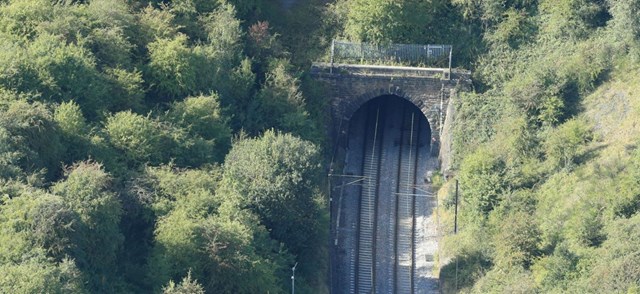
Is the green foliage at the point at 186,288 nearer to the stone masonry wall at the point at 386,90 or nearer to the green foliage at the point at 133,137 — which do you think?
the green foliage at the point at 133,137

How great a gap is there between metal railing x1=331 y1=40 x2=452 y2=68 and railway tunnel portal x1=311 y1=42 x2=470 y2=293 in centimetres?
92

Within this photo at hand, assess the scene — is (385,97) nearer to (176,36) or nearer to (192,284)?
(176,36)

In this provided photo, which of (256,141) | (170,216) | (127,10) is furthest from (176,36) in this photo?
(170,216)

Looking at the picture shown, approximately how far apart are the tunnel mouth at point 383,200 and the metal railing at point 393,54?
192 inches

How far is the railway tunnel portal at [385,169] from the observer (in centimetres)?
8850

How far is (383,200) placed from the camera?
93625 mm

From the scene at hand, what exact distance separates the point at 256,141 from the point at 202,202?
23.1ft

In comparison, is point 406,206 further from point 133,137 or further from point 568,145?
point 133,137

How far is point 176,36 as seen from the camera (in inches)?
3597

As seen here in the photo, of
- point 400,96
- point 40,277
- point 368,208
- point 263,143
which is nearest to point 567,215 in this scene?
point 368,208

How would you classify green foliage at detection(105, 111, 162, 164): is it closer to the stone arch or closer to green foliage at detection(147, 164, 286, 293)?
green foliage at detection(147, 164, 286, 293)

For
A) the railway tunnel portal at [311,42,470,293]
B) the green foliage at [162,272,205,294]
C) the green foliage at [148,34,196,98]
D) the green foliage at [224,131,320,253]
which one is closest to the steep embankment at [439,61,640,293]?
the railway tunnel portal at [311,42,470,293]

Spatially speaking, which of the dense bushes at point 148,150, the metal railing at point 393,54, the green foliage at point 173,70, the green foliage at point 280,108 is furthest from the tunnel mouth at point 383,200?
the green foliage at point 173,70

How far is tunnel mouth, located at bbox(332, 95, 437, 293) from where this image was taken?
88.2 m
